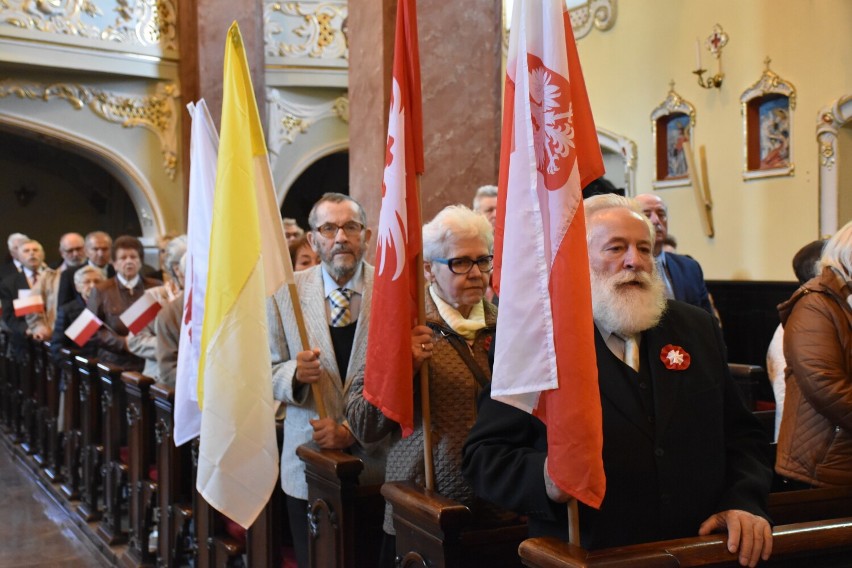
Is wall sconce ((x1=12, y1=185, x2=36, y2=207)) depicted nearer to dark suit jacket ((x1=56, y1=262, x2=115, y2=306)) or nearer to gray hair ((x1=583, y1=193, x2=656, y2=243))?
dark suit jacket ((x1=56, y1=262, x2=115, y2=306))

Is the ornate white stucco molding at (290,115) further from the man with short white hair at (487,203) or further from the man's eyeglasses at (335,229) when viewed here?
the man's eyeglasses at (335,229)

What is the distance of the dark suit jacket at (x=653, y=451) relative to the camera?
6.90 feet

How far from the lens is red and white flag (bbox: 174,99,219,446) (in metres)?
3.72

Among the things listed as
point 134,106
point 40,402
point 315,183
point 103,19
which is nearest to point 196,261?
point 40,402

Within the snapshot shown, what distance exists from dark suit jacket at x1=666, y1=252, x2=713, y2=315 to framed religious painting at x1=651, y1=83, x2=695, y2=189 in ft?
17.0

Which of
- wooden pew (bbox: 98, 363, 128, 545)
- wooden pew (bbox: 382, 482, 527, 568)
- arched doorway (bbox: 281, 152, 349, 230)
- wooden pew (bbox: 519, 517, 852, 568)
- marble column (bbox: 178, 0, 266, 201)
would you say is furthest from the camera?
arched doorway (bbox: 281, 152, 349, 230)

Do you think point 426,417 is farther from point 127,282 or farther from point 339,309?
point 127,282

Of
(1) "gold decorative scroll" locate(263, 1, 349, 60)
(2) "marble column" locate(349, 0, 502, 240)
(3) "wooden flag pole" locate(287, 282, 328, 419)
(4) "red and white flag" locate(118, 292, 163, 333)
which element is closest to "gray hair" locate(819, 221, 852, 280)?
(3) "wooden flag pole" locate(287, 282, 328, 419)

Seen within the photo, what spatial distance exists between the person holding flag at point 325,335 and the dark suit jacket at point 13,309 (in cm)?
560

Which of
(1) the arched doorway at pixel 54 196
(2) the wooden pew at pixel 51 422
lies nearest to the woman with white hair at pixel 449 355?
(2) the wooden pew at pixel 51 422

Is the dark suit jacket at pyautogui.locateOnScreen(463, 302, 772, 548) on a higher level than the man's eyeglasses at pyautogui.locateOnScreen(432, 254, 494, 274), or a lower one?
lower

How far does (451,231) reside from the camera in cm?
283

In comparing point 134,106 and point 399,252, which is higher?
point 134,106

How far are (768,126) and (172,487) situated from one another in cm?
652
